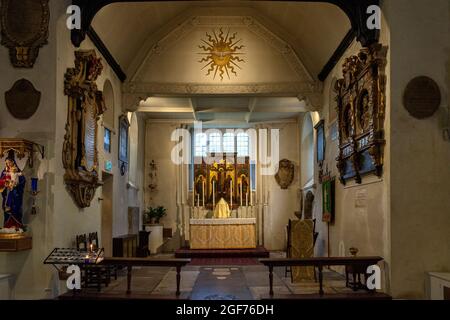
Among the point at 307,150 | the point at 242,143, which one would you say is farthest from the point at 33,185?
the point at 242,143

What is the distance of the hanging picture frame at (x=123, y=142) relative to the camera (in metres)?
14.3

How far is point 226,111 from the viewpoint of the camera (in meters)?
18.4

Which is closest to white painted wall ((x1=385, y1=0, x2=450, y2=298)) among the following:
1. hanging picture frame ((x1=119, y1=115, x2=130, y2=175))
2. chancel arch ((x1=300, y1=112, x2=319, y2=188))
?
hanging picture frame ((x1=119, y1=115, x2=130, y2=175))

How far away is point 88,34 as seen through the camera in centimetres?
1053

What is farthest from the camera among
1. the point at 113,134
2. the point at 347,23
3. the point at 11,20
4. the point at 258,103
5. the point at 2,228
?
the point at 258,103

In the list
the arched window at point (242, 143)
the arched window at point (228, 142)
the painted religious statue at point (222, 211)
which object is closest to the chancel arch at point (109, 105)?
the painted religious statue at point (222, 211)

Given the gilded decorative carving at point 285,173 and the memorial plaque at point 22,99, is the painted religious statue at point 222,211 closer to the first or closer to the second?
the gilded decorative carving at point 285,173

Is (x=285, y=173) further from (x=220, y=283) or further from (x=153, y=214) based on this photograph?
(x=220, y=283)

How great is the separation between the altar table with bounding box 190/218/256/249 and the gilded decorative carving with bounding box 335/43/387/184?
236 inches

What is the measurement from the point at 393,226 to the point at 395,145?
1.26 m

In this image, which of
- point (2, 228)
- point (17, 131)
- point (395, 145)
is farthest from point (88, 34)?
point (395, 145)

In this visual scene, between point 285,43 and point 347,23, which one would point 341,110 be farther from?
point 285,43

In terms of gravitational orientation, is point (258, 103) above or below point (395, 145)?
above

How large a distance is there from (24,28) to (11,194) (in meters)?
2.69
